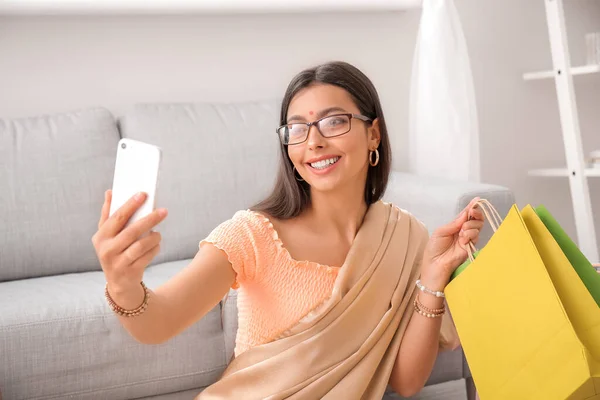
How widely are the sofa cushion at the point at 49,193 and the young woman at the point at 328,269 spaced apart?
39.4 inches

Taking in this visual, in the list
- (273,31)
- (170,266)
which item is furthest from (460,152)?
(170,266)

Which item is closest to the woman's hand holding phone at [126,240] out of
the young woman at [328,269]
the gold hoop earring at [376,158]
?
the young woman at [328,269]

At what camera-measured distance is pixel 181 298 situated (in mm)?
1188

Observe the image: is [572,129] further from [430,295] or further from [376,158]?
[430,295]

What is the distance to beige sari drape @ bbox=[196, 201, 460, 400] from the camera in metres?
1.41

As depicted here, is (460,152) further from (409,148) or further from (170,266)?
(170,266)

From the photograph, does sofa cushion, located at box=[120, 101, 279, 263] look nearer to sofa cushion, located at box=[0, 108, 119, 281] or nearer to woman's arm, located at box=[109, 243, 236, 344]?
sofa cushion, located at box=[0, 108, 119, 281]

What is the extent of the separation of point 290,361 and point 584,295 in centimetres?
59

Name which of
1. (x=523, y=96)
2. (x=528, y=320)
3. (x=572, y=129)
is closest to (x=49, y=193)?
(x=528, y=320)

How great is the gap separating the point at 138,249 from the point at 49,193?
1.44 metres

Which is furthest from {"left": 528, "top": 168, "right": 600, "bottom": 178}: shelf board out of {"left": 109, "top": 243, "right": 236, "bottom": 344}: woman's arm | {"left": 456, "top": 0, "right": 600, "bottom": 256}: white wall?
{"left": 109, "top": 243, "right": 236, "bottom": 344}: woman's arm

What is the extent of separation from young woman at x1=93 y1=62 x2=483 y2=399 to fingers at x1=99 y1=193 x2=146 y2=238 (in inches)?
12.9

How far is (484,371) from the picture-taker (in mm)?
1100

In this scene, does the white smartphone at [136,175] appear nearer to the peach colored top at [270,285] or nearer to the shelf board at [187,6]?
the peach colored top at [270,285]
